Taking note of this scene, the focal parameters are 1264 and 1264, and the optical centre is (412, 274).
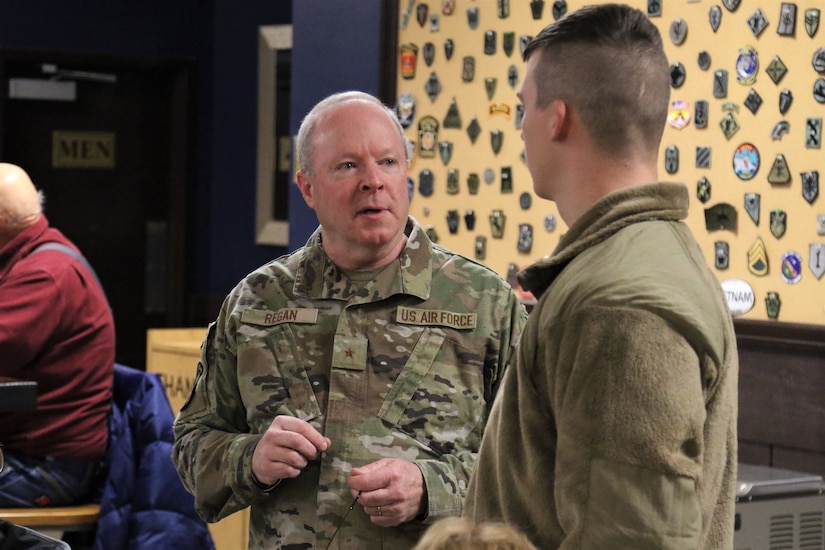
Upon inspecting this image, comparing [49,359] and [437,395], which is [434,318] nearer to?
[437,395]

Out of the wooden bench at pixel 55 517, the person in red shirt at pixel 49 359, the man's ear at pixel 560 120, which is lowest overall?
the wooden bench at pixel 55 517

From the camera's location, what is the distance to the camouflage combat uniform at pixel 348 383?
79.9 inches

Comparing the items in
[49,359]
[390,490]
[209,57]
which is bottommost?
[49,359]

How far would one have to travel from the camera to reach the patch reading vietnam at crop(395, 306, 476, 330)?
82.2 inches

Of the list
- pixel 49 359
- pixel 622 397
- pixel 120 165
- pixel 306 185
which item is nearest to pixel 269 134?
pixel 120 165

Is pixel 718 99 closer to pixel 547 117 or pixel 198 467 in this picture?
pixel 198 467

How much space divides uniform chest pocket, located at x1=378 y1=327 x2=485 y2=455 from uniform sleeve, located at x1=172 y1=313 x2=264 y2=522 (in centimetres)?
24

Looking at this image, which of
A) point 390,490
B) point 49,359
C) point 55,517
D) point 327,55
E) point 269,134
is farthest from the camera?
point 269,134

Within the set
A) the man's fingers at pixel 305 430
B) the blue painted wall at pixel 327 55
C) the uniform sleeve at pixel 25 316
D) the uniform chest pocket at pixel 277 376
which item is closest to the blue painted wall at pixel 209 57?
the blue painted wall at pixel 327 55

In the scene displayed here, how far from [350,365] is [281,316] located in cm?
15

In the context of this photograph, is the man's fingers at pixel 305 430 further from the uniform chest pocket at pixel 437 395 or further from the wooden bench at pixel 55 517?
the wooden bench at pixel 55 517

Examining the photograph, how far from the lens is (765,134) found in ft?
11.2

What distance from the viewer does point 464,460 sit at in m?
2.05

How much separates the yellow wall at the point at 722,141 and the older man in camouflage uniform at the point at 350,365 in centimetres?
145
